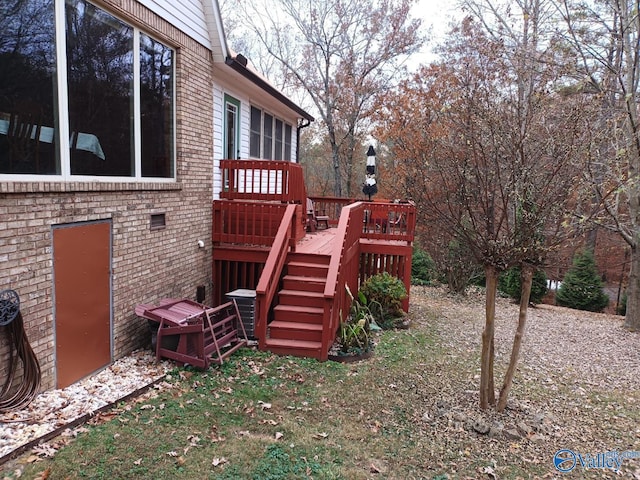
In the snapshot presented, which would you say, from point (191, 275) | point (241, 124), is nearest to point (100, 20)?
point (191, 275)

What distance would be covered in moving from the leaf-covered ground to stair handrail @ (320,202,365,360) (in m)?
0.60

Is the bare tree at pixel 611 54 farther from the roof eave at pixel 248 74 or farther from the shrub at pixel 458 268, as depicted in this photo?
the roof eave at pixel 248 74

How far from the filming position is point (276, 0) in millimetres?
21281

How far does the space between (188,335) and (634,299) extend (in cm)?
1147

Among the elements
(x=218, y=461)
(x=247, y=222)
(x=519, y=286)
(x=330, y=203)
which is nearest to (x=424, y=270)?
(x=519, y=286)

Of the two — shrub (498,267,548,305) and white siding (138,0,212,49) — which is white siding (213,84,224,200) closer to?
white siding (138,0,212,49)

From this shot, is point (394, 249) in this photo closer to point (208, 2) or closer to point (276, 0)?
point (208, 2)

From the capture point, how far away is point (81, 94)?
15.5ft

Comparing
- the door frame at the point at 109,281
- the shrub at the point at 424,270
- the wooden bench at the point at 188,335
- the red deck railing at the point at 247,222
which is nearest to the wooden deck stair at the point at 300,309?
the red deck railing at the point at 247,222

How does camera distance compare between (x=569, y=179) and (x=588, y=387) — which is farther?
(x=588, y=387)

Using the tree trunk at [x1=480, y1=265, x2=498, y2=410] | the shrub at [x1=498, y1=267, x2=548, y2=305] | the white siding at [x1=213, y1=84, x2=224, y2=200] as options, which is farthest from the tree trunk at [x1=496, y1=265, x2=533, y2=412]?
the shrub at [x1=498, y1=267, x2=548, y2=305]

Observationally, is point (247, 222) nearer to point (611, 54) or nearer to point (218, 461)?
point (218, 461)

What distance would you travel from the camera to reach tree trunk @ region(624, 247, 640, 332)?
1093 centimetres

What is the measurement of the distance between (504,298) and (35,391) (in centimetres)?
1363
